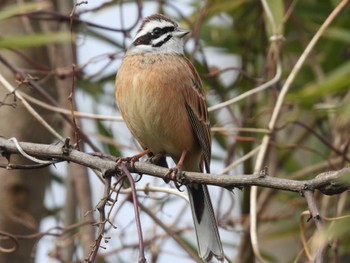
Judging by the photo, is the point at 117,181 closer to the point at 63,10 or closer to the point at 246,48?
the point at 63,10

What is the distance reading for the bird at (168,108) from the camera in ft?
11.5

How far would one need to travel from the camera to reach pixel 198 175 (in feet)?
8.02

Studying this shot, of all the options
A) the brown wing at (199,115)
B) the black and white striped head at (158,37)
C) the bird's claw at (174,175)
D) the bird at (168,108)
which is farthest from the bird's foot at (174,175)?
the black and white striped head at (158,37)

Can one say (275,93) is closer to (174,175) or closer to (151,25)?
(151,25)

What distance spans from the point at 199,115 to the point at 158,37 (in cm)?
42

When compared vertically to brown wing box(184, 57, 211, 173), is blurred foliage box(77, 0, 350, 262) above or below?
above

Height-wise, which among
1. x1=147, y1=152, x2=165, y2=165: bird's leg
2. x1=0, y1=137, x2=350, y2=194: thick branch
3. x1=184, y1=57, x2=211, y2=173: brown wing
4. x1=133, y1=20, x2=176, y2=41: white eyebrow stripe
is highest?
x1=133, y1=20, x2=176, y2=41: white eyebrow stripe

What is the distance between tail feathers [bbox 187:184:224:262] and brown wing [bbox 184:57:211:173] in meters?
0.13

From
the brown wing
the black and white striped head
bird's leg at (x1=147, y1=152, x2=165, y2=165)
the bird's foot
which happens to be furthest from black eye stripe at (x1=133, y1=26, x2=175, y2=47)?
the bird's foot

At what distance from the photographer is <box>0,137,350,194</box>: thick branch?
218cm

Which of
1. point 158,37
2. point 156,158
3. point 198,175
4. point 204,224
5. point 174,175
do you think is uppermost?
point 158,37

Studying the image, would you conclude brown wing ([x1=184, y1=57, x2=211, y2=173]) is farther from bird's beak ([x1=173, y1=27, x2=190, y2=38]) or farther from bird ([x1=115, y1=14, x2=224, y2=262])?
bird's beak ([x1=173, y1=27, x2=190, y2=38])

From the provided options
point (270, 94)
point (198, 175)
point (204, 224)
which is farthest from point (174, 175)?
point (270, 94)

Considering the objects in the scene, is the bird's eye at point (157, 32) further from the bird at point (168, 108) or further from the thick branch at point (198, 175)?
the thick branch at point (198, 175)
